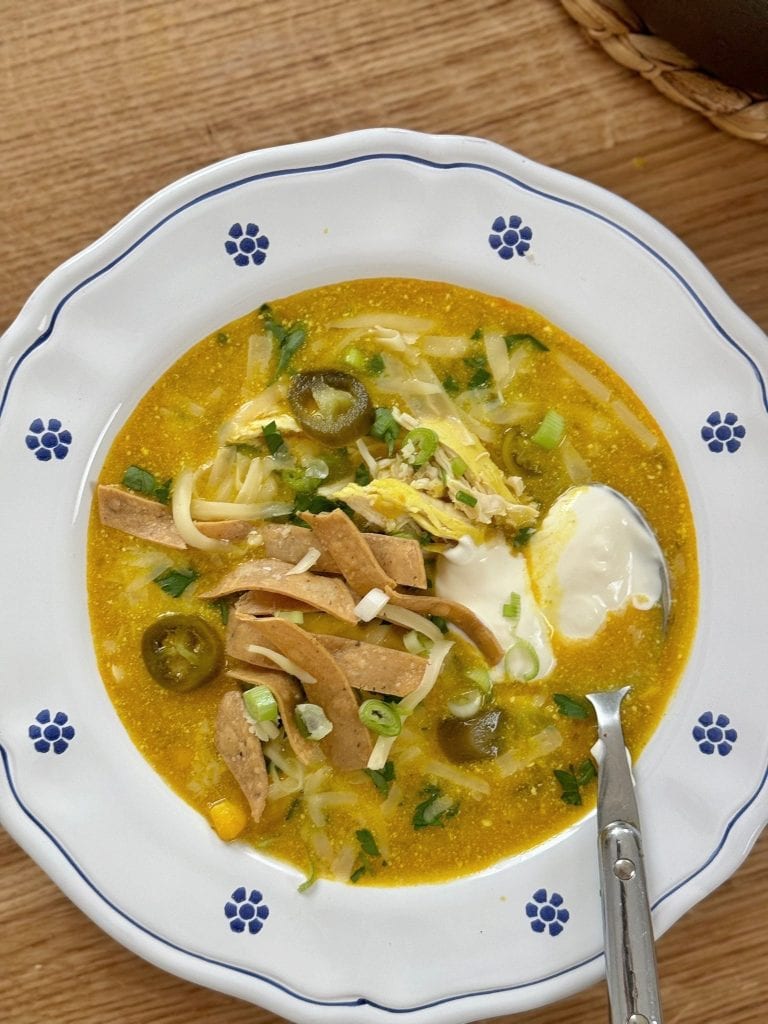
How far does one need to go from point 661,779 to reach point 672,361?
4.39ft

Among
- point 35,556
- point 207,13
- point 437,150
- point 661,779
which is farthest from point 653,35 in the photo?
point 35,556

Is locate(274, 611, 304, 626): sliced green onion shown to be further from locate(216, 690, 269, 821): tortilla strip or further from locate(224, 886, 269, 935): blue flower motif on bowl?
locate(224, 886, 269, 935): blue flower motif on bowl

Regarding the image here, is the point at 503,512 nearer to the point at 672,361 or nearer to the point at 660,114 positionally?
the point at 672,361

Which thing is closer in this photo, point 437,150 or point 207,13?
point 437,150

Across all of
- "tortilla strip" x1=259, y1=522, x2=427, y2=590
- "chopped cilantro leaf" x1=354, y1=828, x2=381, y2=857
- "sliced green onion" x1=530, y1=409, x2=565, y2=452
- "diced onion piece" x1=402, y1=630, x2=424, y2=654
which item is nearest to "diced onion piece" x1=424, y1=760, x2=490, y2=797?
"chopped cilantro leaf" x1=354, y1=828, x2=381, y2=857

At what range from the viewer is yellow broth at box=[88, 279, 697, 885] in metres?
3.03

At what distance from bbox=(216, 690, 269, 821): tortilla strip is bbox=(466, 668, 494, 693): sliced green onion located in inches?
28.4

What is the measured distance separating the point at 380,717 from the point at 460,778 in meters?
0.36

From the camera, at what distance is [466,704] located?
3045mm

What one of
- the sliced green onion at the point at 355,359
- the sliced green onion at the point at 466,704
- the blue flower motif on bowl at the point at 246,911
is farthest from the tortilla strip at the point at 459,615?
the blue flower motif on bowl at the point at 246,911

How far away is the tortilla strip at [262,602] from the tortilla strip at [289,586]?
1.4 inches

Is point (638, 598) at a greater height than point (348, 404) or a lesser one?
lesser

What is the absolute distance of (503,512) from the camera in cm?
298

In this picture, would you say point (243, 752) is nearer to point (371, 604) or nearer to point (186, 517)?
point (371, 604)
